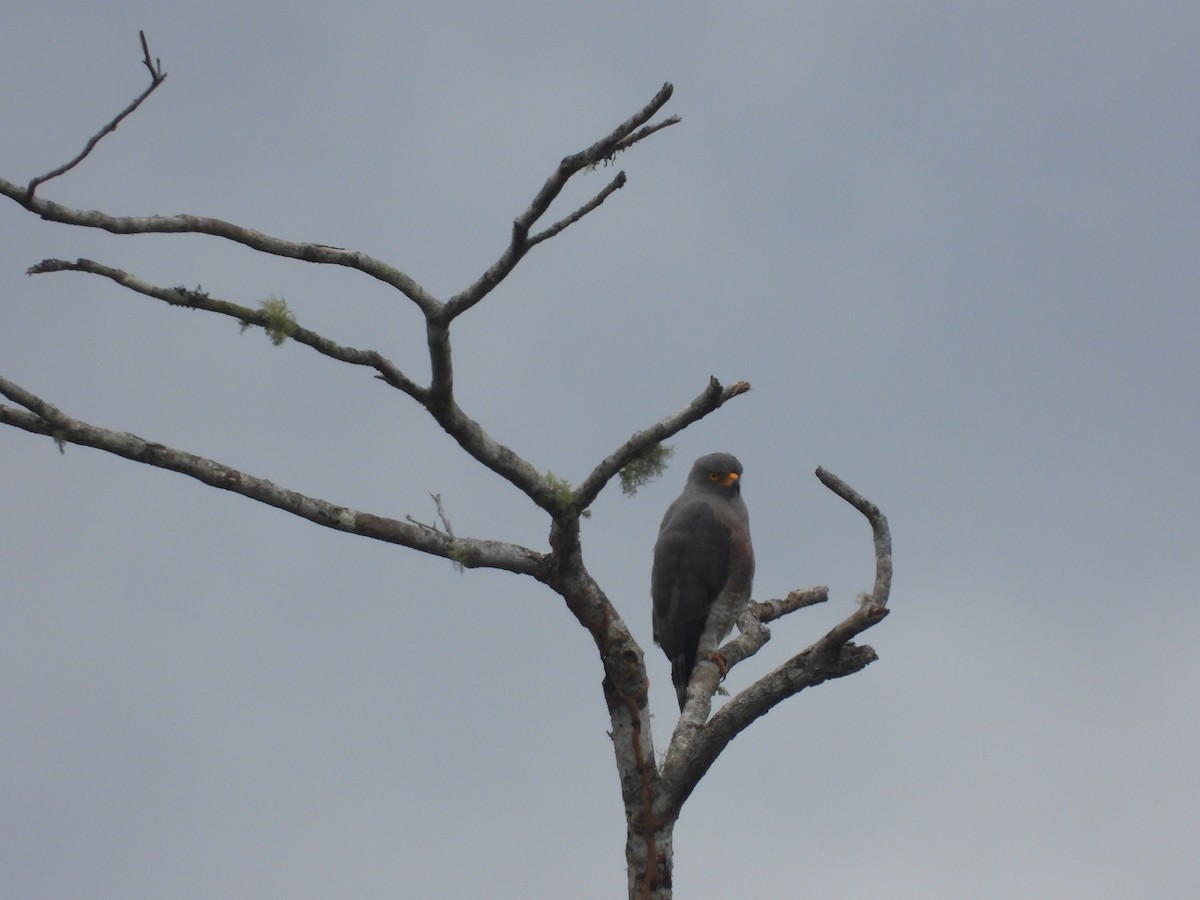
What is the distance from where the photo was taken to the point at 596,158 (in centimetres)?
480

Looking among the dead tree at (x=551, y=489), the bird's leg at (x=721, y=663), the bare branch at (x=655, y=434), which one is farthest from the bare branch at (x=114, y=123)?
the bird's leg at (x=721, y=663)

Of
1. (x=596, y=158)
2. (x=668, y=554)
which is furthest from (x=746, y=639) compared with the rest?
(x=596, y=158)

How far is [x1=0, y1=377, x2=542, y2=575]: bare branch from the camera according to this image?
5.05 meters

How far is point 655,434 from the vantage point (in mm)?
5730

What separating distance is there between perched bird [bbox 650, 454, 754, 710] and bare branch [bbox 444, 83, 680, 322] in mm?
4545

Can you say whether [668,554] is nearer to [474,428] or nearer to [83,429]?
[474,428]

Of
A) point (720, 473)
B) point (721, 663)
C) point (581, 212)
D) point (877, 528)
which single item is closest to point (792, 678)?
point (877, 528)

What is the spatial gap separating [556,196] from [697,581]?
4890 millimetres

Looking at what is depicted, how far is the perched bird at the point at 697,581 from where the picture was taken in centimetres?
923

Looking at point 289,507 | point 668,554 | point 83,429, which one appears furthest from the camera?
point 668,554

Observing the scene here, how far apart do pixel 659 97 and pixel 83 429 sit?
2.72 metres

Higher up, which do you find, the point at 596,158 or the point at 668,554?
the point at 668,554

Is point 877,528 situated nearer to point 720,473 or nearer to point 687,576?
point 687,576

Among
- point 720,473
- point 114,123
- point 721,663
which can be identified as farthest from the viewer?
point 720,473
